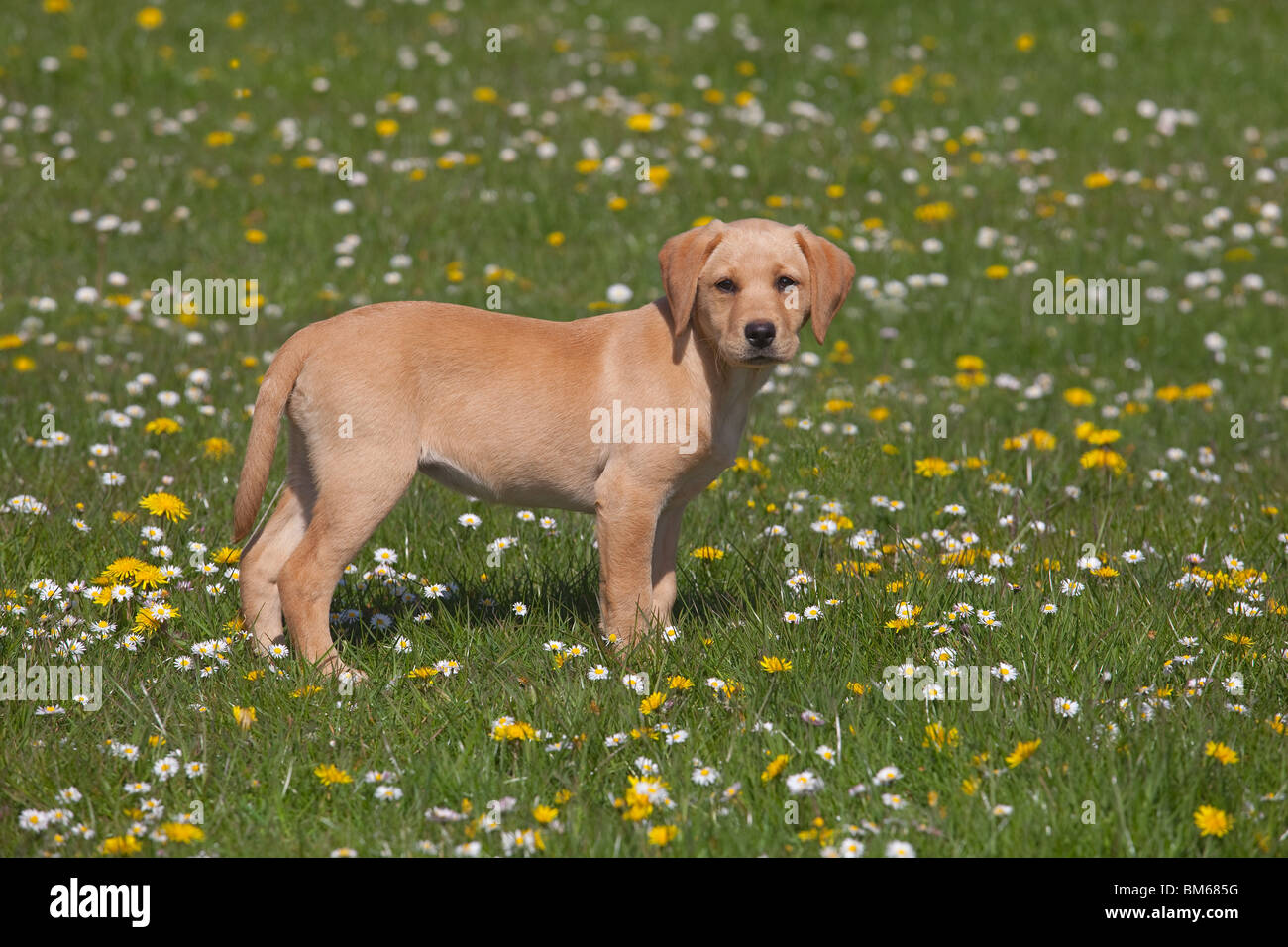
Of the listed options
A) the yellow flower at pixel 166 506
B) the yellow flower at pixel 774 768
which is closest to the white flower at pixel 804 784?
the yellow flower at pixel 774 768

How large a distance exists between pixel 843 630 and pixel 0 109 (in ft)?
32.0

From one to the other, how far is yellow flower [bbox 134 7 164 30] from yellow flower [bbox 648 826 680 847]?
1149 cm

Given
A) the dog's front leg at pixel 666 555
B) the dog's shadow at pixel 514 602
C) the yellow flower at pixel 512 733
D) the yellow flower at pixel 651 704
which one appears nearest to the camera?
the yellow flower at pixel 512 733

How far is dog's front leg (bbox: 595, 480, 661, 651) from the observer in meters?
4.86

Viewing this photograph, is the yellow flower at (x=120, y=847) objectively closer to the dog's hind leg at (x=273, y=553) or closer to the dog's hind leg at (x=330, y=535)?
the dog's hind leg at (x=330, y=535)

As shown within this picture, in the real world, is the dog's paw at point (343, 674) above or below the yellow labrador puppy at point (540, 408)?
below

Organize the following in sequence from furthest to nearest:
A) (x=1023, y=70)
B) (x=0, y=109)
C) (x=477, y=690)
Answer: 1. (x=1023, y=70)
2. (x=0, y=109)
3. (x=477, y=690)

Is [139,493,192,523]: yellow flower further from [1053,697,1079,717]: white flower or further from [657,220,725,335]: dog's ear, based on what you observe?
[1053,697,1079,717]: white flower

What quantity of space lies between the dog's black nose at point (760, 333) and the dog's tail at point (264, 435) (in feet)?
5.09

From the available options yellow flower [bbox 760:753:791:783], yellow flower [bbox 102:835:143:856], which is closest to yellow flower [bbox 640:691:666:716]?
yellow flower [bbox 760:753:791:783]

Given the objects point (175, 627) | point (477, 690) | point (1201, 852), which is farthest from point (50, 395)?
point (1201, 852)

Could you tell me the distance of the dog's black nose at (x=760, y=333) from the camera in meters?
4.61
